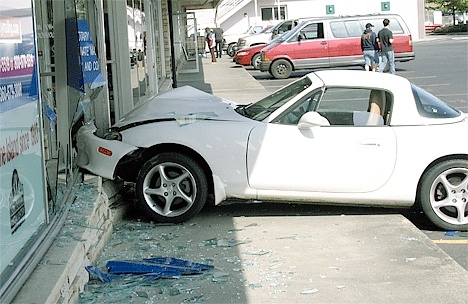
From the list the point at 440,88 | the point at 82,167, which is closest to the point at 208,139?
the point at 82,167

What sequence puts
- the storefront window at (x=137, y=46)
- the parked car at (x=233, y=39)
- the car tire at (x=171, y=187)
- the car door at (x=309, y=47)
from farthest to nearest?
the parked car at (x=233, y=39) → the car door at (x=309, y=47) → the storefront window at (x=137, y=46) → the car tire at (x=171, y=187)

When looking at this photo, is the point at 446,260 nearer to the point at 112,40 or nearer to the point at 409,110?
the point at 409,110

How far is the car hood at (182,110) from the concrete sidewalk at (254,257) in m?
0.80

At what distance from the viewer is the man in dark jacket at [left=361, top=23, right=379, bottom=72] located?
23.0m

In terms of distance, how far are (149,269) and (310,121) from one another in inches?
91.2

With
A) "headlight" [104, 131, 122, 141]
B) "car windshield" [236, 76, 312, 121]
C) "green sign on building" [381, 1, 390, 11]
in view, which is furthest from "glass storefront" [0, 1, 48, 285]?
"green sign on building" [381, 1, 390, 11]

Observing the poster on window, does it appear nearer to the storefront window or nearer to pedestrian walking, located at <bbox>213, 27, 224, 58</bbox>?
the storefront window

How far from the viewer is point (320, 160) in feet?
23.1

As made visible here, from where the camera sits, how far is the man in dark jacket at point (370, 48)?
2300 centimetres

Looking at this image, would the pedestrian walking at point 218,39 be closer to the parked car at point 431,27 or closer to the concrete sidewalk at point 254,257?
the parked car at point 431,27

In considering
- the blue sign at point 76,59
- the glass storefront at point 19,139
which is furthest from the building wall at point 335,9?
the glass storefront at point 19,139

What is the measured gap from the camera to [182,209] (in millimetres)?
7109

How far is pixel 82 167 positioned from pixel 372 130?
280 centimetres

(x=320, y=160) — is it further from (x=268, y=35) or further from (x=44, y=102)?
(x=268, y=35)
